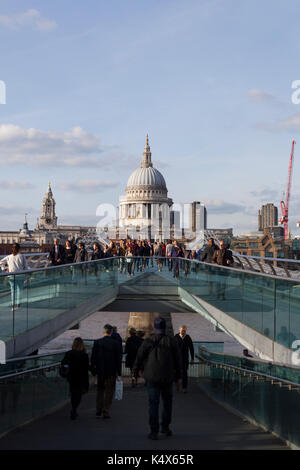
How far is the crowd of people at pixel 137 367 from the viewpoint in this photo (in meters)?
7.92

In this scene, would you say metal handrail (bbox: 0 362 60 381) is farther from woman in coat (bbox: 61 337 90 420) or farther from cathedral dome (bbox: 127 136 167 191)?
cathedral dome (bbox: 127 136 167 191)

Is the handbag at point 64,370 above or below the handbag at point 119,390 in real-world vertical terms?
above

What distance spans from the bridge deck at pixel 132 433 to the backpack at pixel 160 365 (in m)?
0.77

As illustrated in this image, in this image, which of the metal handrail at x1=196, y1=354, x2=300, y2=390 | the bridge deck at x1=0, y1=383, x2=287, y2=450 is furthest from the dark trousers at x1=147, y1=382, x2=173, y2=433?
the metal handrail at x1=196, y1=354, x2=300, y2=390

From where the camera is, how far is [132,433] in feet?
27.8

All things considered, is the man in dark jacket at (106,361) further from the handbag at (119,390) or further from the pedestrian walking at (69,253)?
the pedestrian walking at (69,253)

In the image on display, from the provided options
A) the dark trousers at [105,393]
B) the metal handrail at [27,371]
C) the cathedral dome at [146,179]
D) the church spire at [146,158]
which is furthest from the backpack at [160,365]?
the church spire at [146,158]

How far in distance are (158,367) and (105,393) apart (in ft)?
6.91

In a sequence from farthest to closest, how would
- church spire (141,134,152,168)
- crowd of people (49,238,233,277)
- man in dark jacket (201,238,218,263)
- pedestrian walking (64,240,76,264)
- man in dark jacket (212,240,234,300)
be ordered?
church spire (141,134,152,168) < man in dark jacket (201,238,218,263) < pedestrian walking (64,240,76,264) < crowd of people (49,238,233,277) < man in dark jacket (212,240,234,300)

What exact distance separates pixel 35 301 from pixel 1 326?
189cm

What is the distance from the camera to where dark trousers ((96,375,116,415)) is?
9.67 m

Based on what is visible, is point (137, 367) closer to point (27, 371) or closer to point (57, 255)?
point (27, 371)

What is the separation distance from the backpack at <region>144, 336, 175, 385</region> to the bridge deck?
30.3 inches

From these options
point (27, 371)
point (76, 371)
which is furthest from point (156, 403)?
point (27, 371)
